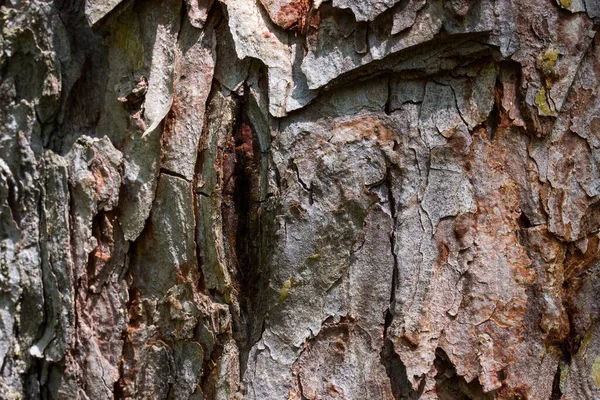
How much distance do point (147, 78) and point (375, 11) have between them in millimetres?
457

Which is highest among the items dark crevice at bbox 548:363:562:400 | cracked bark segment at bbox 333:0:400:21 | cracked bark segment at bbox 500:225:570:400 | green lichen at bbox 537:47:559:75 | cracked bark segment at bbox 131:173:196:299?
cracked bark segment at bbox 333:0:400:21

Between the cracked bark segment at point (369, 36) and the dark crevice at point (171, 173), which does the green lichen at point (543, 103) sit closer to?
the cracked bark segment at point (369, 36)

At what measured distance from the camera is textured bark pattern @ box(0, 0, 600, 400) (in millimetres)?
1119

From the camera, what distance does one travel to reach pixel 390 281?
1128 mm

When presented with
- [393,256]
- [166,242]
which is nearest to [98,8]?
[166,242]

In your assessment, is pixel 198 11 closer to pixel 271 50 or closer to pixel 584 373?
pixel 271 50

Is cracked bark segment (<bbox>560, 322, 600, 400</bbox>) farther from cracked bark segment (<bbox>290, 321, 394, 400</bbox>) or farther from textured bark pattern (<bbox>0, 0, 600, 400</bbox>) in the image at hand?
cracked bark segment (<bbox>290, 321, 394, 400</bbox>)

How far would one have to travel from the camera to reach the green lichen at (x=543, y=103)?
44.4 inches

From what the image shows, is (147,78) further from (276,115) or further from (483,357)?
(483,357)

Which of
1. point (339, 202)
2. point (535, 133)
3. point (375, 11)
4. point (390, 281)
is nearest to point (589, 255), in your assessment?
point (535, 133)

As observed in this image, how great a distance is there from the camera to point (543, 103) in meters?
1.13

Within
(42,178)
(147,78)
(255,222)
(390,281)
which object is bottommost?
(390,281)

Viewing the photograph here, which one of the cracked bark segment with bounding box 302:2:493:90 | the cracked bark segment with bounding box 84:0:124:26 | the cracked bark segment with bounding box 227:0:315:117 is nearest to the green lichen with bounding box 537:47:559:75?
the cracked bark segment with bounding box 302:2:493:90

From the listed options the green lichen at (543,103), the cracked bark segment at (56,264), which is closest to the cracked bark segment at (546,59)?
the green lichen at (543,103)
